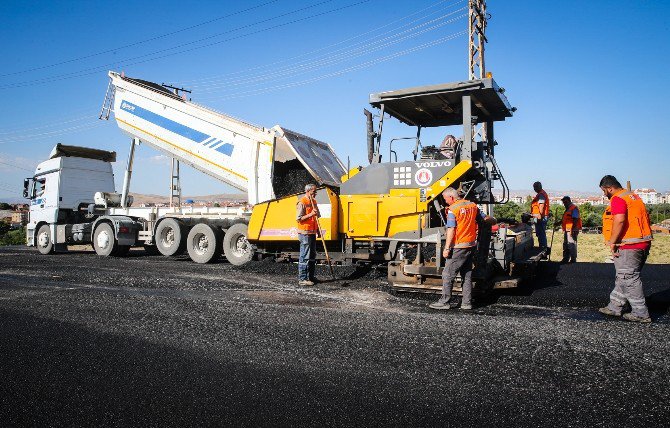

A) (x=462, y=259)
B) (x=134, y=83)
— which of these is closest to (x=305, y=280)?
(x=462, y=259)

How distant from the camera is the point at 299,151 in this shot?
31.1ft

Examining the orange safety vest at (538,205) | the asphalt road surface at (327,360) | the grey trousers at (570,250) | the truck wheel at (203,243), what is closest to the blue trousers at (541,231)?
the orange safety vest at (538,205)

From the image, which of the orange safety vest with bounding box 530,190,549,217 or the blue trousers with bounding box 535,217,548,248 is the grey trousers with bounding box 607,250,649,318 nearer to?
the blue trousers with bounding box 535,217,548,248

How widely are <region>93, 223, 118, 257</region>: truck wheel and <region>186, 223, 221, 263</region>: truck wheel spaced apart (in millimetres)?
2663

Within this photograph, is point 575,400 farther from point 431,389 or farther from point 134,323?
point 134,323

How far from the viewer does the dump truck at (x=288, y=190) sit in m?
6.82

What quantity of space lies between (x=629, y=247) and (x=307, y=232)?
417 centimetres

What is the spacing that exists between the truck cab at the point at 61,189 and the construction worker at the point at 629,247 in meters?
13.0

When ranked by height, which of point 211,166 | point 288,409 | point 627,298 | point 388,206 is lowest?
point 288,409

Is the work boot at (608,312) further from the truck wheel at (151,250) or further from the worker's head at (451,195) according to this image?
the truck wheel at (151,250)

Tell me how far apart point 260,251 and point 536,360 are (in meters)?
6.10

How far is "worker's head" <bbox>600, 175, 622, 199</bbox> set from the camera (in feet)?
16.5

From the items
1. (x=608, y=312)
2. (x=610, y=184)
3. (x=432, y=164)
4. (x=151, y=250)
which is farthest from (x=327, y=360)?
(x=151, y=250)

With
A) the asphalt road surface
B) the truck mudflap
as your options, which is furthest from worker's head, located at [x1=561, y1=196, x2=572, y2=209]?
the truck mudflap
